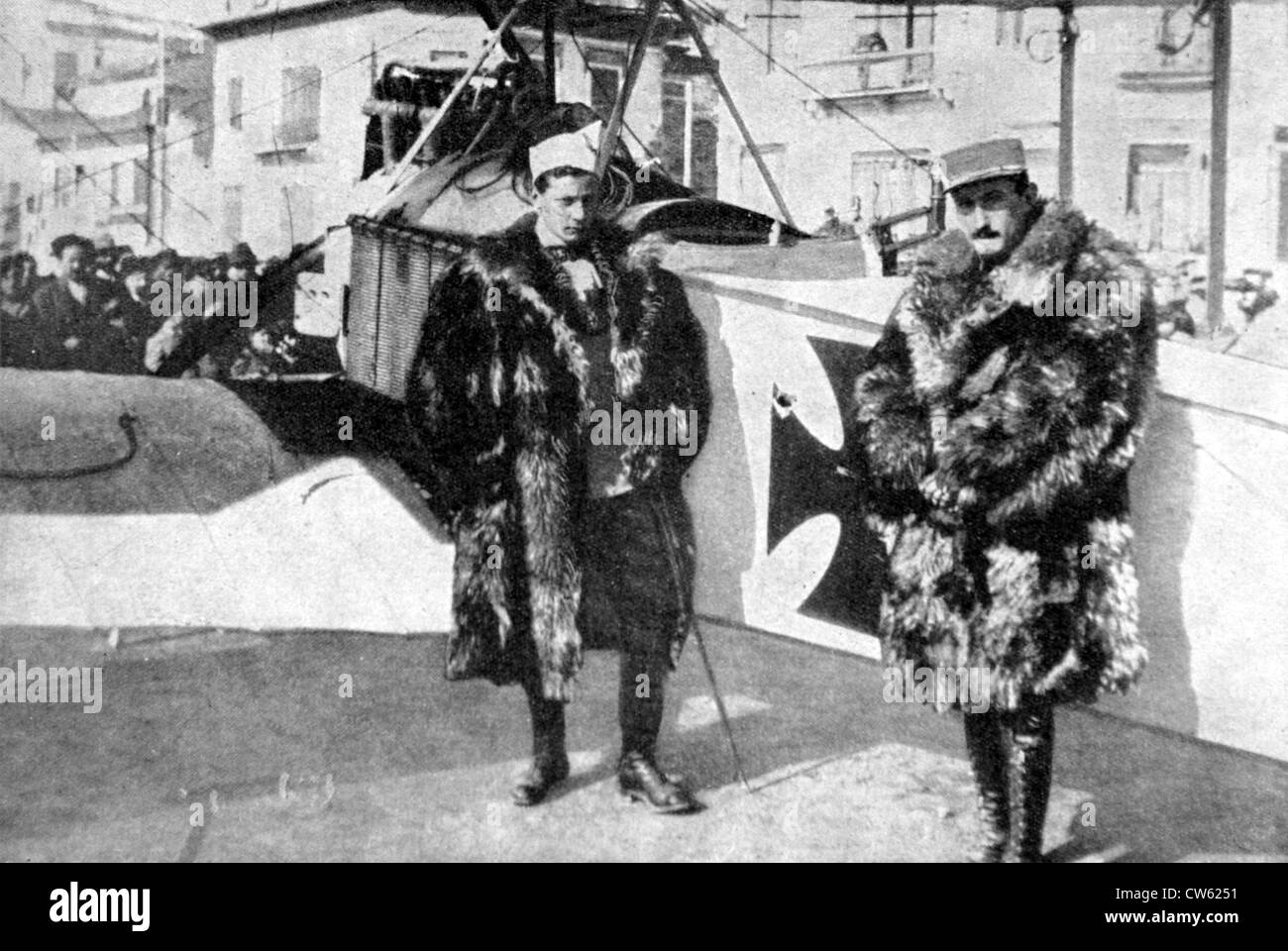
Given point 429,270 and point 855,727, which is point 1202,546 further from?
point 429,270

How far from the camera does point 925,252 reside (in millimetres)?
3029

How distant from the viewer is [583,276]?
3.22m

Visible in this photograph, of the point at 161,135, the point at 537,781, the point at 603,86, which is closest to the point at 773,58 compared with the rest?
the point at 603,86

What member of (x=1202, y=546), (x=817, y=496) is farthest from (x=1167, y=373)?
(x=817, y=496)

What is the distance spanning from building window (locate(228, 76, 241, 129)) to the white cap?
3.44ft

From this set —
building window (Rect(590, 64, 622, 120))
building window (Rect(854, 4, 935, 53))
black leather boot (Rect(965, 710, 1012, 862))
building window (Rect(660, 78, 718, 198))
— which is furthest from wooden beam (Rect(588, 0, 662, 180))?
black leather boot (Rect(965, 710, 1012, 862))

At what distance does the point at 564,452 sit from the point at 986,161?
1.26m

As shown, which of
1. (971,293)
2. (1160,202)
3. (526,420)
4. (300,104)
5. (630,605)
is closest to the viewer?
(971,293)

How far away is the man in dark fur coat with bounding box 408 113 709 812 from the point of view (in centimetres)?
320

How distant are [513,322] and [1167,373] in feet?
5.48

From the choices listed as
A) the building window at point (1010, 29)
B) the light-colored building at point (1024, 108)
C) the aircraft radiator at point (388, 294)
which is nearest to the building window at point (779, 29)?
the light-colored building at point (1024, 108)

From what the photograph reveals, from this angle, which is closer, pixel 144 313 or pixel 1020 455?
pixel 1020 455

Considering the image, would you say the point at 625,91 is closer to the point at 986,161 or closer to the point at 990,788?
the point at 986,161

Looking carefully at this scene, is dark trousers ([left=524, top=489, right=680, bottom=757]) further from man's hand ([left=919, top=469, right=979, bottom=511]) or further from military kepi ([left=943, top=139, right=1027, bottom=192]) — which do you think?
military kepi ([left=943, top=139, right=1027, bottom=192])
